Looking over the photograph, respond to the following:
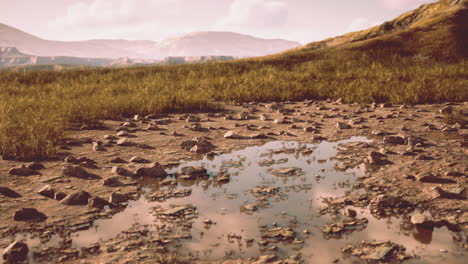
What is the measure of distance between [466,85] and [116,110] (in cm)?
892

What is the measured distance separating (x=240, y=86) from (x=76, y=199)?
7.80 meters

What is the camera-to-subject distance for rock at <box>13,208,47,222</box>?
8.73ft

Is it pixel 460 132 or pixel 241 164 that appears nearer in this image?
pixel 241 164

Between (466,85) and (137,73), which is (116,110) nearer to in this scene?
(137,73)

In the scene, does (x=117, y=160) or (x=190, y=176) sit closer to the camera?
(x=190, y=176)

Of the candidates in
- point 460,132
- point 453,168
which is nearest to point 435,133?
point 460,132

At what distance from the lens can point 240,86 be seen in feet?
34.1

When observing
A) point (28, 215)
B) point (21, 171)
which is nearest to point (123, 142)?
point (21, 171)

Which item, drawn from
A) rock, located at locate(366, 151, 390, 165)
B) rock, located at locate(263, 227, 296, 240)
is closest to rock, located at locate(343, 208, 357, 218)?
rock, located at locate(263, 227, 296, 240)

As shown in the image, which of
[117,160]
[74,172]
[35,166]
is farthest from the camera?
[117,160]

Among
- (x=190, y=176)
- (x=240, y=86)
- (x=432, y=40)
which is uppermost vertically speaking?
(x=432, y=40)

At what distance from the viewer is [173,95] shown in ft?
27.8

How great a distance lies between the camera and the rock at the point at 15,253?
212 cm

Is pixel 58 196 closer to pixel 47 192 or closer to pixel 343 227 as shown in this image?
pixel 47 192
